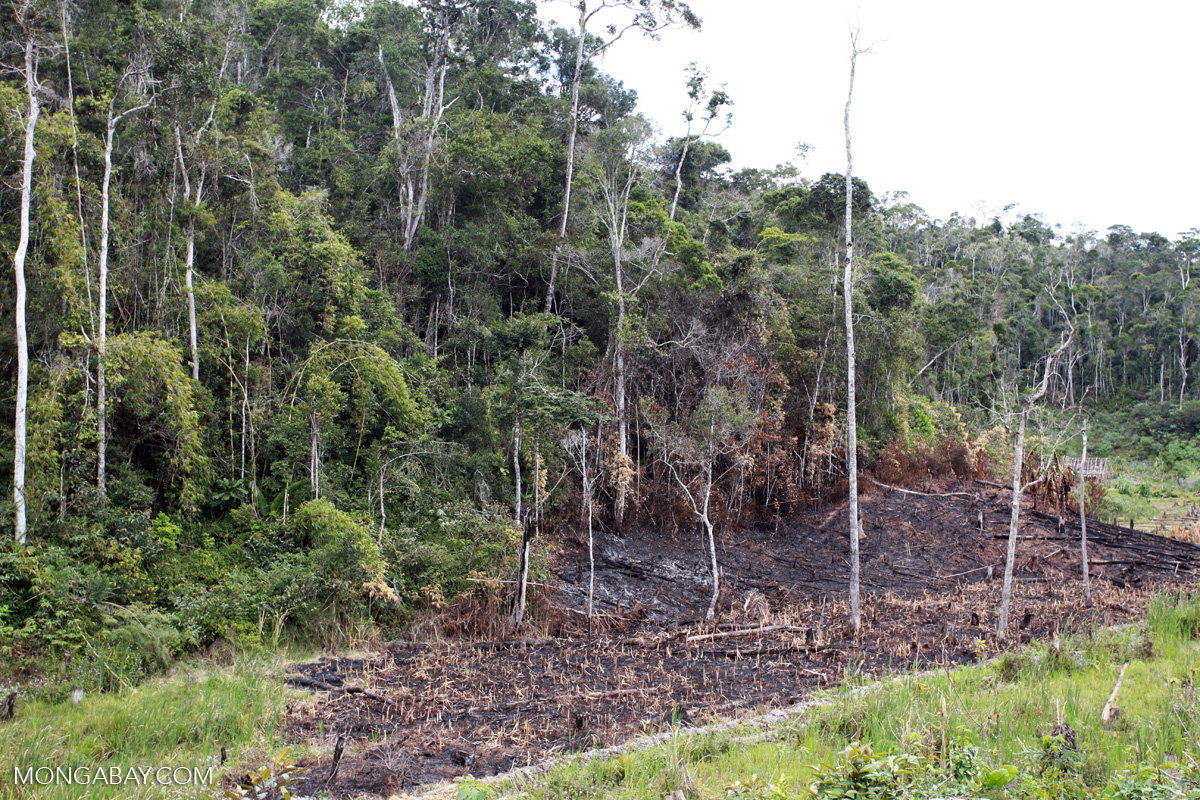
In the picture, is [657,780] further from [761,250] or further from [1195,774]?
[761,250]

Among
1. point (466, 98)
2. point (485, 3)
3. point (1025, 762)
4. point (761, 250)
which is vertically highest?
point (485, 3)

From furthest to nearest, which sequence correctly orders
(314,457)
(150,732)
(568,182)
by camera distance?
(568,182), (314,457), (150,732)

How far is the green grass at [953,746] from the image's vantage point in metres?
4.75

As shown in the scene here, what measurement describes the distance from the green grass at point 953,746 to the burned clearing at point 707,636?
1261 mm

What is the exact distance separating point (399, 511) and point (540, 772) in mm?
9948

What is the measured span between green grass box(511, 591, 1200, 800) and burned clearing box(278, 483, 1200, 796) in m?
1.26

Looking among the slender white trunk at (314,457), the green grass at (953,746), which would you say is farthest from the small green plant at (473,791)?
the slender white trunk at (314,457)

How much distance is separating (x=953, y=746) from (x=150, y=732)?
693 centimetres

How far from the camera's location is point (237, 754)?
22.6 feet

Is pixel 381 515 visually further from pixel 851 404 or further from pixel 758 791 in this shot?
pixel 758 791

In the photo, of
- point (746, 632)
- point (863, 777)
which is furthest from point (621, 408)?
point (863, 777)

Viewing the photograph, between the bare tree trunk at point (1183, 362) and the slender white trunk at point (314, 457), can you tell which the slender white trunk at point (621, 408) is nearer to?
the slender white trunk at point (314, 457)

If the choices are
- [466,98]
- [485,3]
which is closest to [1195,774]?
[466,98]

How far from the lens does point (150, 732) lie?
697cm
